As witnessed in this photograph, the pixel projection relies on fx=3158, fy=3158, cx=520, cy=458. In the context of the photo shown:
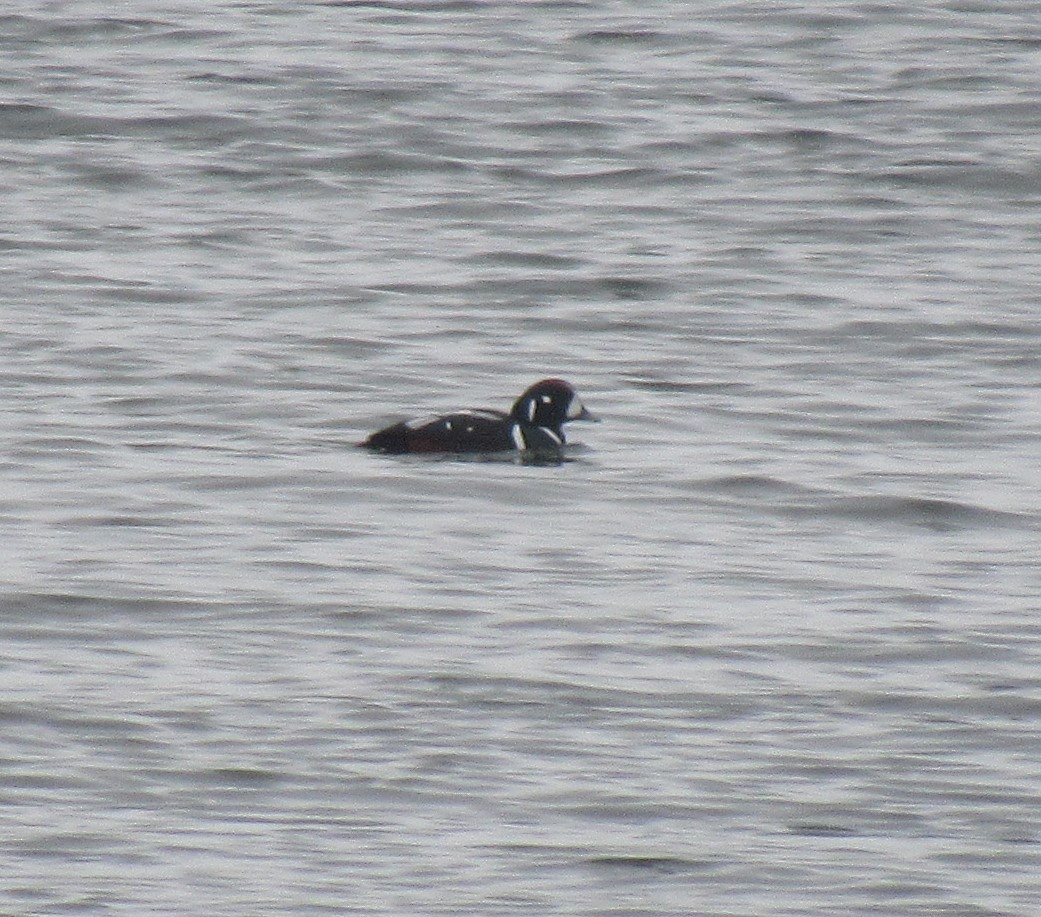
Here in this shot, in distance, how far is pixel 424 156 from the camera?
901 inches

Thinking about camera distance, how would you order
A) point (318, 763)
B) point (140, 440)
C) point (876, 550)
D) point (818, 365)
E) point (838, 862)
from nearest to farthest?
point (838, 862) → point (318, 763) → point (876, 550) → point (140, 440) → point (818, 365)

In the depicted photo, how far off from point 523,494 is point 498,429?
39.5 inches

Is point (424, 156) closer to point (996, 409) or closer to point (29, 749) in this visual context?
point (996, 409)

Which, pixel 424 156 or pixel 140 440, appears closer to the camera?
pixel 140 440

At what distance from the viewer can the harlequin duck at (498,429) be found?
43.7 feet

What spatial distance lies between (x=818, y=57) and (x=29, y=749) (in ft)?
64.9

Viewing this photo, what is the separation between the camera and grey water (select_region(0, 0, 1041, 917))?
306 inches

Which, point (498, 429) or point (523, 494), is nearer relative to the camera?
point (523, 494)

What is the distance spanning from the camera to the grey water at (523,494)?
778 cm

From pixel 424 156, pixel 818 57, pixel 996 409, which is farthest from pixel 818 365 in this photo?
pixel 818 57

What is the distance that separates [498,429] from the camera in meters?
13.6

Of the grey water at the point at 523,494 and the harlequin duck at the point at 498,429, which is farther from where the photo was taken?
the harlequin duck at the point at 498,429

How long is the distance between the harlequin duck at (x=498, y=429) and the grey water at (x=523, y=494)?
0.42 ft

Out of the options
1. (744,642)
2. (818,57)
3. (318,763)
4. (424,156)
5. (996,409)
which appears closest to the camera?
(318,763)
